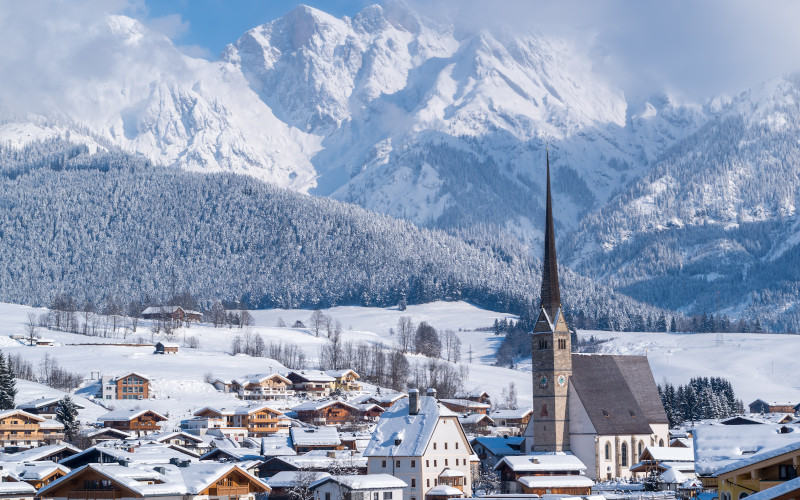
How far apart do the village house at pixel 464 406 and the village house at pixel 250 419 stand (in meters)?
25.9

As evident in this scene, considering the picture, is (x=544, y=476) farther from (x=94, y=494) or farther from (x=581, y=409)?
(x=94, y=494)

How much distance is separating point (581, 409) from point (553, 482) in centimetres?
2668

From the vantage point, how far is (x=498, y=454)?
115250mm

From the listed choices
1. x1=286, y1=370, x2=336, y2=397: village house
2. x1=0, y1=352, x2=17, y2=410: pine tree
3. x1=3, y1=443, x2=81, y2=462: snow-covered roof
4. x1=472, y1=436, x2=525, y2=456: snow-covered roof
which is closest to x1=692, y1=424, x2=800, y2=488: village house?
x1=3, y1=443, x2=81, y2=462: snow-covered roof

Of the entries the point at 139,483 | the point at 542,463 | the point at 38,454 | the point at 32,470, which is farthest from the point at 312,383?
the point at 139,483

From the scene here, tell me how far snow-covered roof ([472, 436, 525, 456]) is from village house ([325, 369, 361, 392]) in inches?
2403

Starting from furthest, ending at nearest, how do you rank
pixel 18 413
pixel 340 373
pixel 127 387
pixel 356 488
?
pixel 340 373, pixel 127 387, pixel 18 413, pixel 356 488

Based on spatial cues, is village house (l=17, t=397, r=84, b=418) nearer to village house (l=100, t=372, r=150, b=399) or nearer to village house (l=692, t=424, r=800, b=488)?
village house (l=100, t=372, r=150, b=399)

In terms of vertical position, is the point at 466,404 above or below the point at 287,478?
above

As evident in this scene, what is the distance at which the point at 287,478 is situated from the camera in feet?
283

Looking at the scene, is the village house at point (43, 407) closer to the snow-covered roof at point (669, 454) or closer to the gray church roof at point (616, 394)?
the gray church roof at point (616, 394)

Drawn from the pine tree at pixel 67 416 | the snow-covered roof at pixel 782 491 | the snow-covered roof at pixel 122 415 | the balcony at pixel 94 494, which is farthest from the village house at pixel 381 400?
the snow-covered roof at pixel 782 491

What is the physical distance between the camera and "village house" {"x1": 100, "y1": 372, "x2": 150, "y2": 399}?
6329 inches

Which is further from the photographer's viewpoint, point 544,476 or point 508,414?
point 508,414
